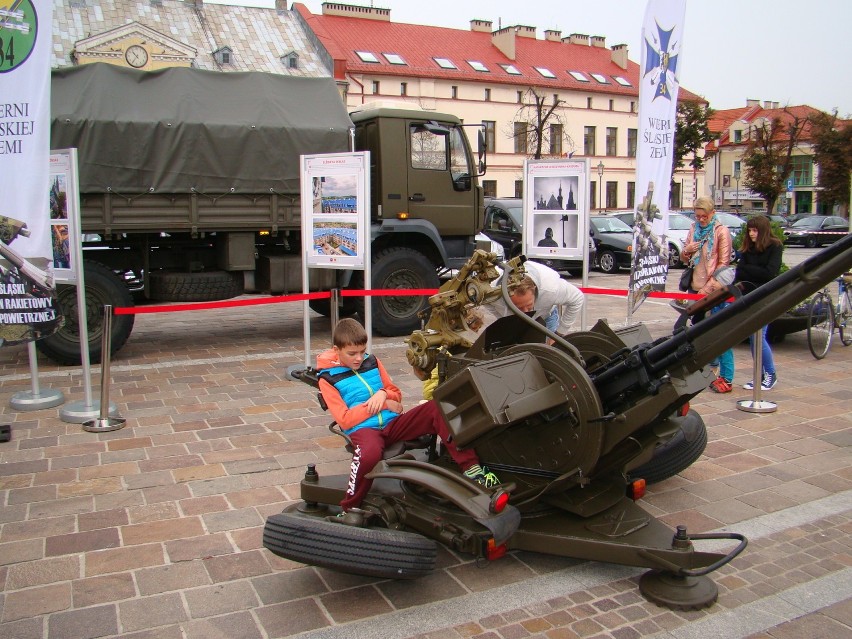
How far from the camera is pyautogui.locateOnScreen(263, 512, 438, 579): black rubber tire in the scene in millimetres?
3426

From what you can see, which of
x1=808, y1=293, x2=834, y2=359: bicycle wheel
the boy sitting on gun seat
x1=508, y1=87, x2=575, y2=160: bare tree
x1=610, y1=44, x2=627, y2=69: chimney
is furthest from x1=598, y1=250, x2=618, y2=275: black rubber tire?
x1=610, y1=44, x2=627, y2=69: chimney

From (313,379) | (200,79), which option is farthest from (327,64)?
(313,379)

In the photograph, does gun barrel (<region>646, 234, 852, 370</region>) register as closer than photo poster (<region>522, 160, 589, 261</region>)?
Yes

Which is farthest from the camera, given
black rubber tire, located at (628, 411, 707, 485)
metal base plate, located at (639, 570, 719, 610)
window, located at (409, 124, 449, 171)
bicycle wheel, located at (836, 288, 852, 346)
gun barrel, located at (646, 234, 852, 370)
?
window, located at (409, 124, 449, 171)

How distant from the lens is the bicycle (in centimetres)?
937

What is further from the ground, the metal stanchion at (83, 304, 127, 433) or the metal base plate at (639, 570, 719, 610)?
the metal stanchion at (83, 304, 127, 433)

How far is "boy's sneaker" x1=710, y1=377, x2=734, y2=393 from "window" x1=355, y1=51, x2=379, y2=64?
45.1m

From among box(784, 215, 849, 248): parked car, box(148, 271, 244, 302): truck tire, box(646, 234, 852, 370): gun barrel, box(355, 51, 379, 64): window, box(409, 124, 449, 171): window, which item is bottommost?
box(148, 271, 244, 302): truck tire

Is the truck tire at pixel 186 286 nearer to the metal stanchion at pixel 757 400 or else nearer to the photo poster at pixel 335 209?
the photo poster at pixel 335 209

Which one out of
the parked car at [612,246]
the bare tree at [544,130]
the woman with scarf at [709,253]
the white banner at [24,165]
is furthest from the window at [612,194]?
the white banner at [24,165]

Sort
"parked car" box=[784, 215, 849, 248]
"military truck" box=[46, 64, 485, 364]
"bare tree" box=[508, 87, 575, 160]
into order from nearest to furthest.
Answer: "military truck" box=[46, 64, 485, 364]
"parked car" box=[784, 215, 849, 248]
"bare tree" box=[508, 87, 575, 160]

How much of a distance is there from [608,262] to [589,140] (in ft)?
135

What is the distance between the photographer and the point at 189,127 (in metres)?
9.27

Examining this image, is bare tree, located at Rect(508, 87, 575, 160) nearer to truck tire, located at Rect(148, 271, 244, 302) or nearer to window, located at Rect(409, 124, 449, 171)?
window, located at Rect(409, 124, 449, 171)
